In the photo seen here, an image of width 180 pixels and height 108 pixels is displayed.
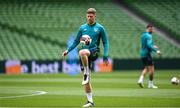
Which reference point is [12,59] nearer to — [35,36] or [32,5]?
[35,36]

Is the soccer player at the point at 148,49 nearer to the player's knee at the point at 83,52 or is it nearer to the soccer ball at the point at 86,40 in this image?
the soccer ball at the point at 86,40

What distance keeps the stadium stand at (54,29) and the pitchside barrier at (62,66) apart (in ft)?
6.34

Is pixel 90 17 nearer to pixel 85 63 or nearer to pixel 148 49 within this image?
pixel 85 63

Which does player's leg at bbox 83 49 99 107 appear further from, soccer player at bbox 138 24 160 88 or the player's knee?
soccer player at bbox 138 24 160 88

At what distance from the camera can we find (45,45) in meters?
44.2

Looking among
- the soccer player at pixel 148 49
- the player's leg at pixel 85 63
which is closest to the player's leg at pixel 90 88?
the player's leg at pixel 85 63

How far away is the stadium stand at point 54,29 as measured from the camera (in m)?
43.2

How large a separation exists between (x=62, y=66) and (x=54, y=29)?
21.0 ft

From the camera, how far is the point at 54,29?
46.0 m

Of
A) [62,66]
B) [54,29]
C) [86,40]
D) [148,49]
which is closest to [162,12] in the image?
[54,29]

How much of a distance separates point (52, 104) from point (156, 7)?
3554cm

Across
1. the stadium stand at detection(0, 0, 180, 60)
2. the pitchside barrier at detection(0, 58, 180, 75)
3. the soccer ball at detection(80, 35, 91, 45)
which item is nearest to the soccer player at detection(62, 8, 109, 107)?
the soccer ball at detection(80, 35, 91, 45)

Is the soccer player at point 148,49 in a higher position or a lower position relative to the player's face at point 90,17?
lower

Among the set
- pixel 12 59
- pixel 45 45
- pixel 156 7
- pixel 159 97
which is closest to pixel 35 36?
pixel 45 45
